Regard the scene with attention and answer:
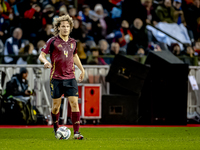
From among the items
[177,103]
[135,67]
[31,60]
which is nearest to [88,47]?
[31,60]

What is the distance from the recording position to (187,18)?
46.9 ft

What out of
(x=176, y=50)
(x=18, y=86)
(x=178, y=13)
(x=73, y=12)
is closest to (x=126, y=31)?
(x=176, y=50)

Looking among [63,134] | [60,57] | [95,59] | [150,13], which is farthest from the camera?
[150,13]

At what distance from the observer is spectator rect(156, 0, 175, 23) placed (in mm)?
13805

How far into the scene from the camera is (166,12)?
546 inches

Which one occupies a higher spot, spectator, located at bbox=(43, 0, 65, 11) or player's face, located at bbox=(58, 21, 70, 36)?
spectator, located at bbox=(43, 0, 65, 11)

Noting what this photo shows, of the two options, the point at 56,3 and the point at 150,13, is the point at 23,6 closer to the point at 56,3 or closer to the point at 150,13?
the point at 56,3

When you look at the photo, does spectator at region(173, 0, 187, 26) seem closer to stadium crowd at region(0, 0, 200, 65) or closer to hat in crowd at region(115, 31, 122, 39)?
stadium crowd at region(0, 0, 200, 65)

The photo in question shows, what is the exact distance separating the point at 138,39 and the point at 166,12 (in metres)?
2.10

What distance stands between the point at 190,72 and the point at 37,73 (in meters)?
4.24

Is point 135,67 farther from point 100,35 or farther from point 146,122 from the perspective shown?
point 100,35

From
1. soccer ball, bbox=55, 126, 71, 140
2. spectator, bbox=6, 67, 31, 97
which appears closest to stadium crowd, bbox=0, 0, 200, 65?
spectator, bbox=6, 67, 31, 97

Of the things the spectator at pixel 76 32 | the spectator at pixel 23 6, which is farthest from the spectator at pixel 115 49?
the spectator at pixel 23 6

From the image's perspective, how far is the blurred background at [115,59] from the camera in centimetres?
988
